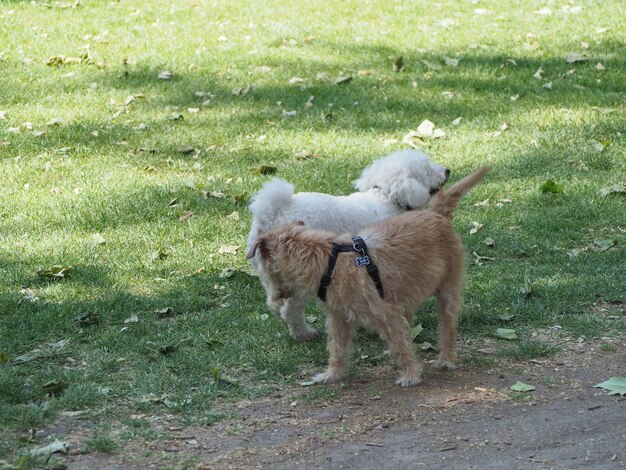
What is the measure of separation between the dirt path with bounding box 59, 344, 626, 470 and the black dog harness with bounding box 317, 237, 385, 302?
1.92 ft

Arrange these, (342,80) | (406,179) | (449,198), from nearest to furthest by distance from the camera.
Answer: (449,198)
(406,179)
(342,80)

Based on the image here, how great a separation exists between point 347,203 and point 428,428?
1.97 m

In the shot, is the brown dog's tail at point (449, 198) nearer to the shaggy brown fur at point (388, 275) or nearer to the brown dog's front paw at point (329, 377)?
the shaggy brown fur at point (388, 275)

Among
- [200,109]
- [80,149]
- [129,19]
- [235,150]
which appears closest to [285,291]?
[235,150]

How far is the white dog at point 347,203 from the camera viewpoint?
578 centimetres

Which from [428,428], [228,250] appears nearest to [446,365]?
[428,428]

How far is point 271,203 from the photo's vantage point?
5750 mm

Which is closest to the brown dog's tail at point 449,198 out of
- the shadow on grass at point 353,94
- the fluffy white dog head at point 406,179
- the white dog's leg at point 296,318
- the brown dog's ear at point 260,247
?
the fluffy white dog head at point 406,179

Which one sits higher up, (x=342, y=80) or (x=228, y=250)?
(x=342, y=80)

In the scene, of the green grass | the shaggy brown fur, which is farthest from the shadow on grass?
the shaggy brown fur

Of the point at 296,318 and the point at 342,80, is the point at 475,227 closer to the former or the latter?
the point at 296,318

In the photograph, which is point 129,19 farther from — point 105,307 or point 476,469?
point 476,469

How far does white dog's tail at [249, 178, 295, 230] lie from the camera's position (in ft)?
18.9

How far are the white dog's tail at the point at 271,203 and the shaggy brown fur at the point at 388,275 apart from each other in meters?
0.49
